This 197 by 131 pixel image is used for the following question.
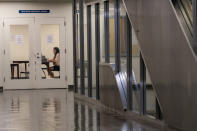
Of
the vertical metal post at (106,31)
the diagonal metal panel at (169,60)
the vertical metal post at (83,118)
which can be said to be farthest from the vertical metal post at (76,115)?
the diagonal metal panel at (169,60)

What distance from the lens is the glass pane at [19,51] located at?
2039 cm

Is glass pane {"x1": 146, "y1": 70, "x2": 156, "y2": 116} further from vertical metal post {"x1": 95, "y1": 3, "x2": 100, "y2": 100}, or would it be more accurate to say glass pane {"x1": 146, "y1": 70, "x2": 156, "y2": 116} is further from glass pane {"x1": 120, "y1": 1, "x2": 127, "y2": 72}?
vertical metal post {"x1": 95, "y1": 3, "x2": 100, "y2": 100}

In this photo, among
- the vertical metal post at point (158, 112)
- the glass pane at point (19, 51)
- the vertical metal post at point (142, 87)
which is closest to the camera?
the vertical metal post at point (158, 112)

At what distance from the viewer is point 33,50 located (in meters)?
20.5

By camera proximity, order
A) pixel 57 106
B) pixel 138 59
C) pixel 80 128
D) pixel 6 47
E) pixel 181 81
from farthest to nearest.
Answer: pixel 6 47
pixel 57 106
pixel 138 59
pixel 80 128
pixel 181 81

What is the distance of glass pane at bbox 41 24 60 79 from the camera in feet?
67.4

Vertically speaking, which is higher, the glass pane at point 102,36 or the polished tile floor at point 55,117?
the glass pane at point 102,36

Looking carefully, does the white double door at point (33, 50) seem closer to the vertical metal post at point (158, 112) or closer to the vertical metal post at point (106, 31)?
the vertical metal post at point (106, 31)

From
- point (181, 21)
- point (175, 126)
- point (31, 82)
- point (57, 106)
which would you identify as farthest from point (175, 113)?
point (31, 82)

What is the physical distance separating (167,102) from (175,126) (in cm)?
40

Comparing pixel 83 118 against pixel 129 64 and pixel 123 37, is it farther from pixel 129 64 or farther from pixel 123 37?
pixel 123 37

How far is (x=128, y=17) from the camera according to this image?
34.9 ft

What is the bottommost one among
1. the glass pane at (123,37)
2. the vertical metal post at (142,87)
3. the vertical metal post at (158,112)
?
the vertical metal post at (158,112)

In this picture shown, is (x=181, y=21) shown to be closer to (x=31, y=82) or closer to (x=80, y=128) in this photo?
(x=80, y=128)
